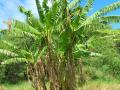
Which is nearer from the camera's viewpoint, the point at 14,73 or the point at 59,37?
the point at 59,37

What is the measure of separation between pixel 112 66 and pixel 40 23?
23281 mm

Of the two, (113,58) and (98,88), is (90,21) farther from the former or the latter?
(113,58)

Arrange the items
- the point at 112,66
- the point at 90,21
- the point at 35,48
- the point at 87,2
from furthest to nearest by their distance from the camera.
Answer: the point at 112,66
the point at 35,48
the point at 87,2
the point at 90,21

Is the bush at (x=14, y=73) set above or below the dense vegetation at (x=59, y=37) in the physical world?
below

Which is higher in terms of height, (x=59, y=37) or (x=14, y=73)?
(x=59, y=37)

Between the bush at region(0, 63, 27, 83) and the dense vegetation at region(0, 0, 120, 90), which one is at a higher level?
the dense vegetation at region(0, 0, 120, 90)

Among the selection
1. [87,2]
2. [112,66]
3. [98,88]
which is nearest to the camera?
[87,2]

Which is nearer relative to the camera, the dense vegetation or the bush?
the dense vegetation

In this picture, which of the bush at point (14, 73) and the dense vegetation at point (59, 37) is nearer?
the dense vegetation at point (59, 37)

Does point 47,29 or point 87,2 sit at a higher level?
point 87,2

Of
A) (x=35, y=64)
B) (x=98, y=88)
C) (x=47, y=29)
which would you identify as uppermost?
(x=47, y=29)

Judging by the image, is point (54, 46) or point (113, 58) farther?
point (113, 58)

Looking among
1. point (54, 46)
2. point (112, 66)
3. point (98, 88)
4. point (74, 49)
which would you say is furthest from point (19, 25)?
point (112, 66)

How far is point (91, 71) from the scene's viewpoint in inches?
1686
